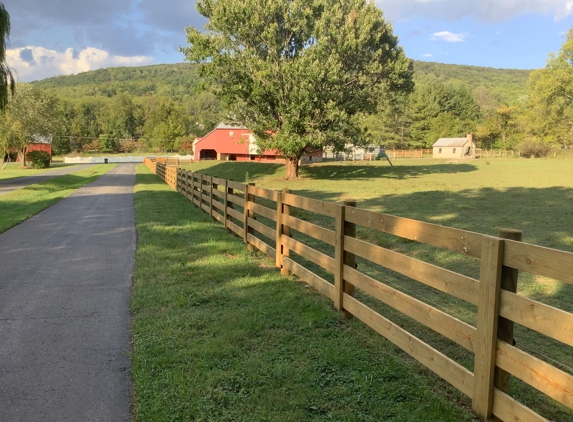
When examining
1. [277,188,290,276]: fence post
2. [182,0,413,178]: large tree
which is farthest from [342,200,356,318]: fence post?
[182,0,413,178]: large tree

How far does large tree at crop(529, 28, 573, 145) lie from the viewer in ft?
200

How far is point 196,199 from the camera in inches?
571

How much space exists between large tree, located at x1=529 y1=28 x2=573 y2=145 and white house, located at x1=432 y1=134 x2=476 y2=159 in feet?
45.5

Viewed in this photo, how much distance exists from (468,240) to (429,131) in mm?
96544

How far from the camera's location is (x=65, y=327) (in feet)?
14.0

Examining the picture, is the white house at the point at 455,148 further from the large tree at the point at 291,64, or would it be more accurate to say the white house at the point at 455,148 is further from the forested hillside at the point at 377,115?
the large tree at the point at 291,64

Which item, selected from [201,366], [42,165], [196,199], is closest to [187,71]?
[42,165]

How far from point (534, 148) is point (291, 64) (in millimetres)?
→ 48929

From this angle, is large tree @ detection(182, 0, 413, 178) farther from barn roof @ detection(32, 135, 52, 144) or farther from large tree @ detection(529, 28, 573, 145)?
large tree @ detection(529, 28, 573, 145)

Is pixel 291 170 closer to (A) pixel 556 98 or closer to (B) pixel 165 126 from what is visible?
(A) pixel 556 98

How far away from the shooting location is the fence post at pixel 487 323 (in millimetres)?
2590

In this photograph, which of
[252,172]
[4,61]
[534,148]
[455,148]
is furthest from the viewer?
[455,148]

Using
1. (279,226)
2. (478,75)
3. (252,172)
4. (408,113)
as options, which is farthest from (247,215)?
(478,75)

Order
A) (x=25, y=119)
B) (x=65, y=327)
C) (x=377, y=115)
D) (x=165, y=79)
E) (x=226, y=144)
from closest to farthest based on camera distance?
1. (x=65, y=327)
2. (x=25, y=119)
3. (x=226, y=144)
4. (x=377, y=115)
5. (x=165, y=79)
